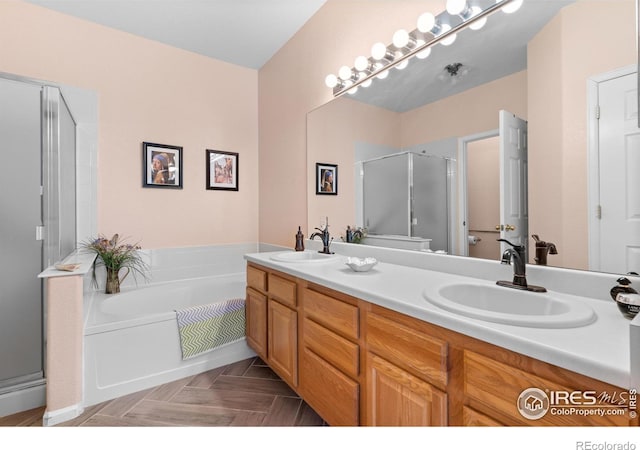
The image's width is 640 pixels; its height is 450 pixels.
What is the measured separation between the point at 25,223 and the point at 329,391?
6.63ft

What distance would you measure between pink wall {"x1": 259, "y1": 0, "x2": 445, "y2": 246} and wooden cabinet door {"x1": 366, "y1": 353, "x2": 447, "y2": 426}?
4.13 ft

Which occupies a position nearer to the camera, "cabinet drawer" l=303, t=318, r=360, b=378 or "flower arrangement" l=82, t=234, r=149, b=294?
"cabinet drawer" l=303, t=318, r=360, b=378

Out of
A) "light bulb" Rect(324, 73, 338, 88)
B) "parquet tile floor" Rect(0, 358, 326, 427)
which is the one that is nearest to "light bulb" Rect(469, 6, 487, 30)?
"light bulb" Rect(324, 73, 338, 88)

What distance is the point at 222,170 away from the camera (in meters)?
3.18

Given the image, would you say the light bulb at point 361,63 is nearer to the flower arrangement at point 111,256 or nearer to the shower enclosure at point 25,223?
the shower enclosure at point 25,223

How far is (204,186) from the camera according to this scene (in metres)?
3.09

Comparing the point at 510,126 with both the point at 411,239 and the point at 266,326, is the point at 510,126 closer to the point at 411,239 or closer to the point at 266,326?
the point at 411,239

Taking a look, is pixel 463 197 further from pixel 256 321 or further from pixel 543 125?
pixel 256 321

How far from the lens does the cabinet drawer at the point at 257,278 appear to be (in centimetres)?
202

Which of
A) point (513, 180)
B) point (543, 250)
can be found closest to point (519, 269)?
point (543, 250)

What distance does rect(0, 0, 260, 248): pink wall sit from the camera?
235 centimetres

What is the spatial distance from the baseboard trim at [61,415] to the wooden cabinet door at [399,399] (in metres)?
1.64

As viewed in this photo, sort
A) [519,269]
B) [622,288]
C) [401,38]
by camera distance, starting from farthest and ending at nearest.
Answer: [401,38], [519,269], [622,288]

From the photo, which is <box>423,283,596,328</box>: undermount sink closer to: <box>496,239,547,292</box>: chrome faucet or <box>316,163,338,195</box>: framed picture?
<box>496,239,547,292</box>: chrome faucet
